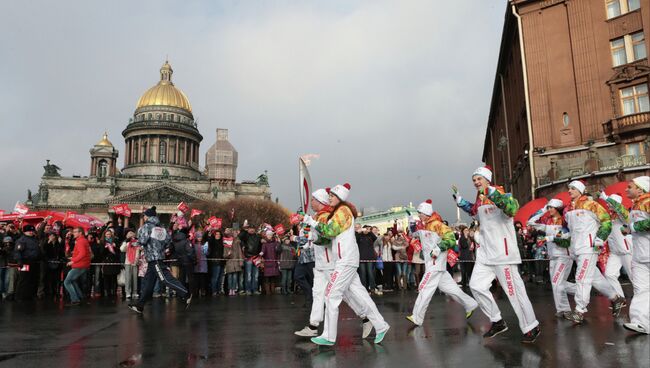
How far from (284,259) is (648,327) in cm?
1077

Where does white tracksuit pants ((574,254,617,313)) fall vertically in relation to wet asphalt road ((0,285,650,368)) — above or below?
above

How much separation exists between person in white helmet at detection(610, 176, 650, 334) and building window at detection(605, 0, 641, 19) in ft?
84.8

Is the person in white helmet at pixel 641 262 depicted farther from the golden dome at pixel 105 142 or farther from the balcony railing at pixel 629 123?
the golden dome at pixel 105 142

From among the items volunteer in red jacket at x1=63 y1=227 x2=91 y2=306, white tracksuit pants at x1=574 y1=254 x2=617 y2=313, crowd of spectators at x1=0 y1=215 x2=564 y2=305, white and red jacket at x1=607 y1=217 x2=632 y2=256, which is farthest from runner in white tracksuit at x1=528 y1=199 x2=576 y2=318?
volunteer in red jacket at x1=63 y1=227 x2=91 y2=306

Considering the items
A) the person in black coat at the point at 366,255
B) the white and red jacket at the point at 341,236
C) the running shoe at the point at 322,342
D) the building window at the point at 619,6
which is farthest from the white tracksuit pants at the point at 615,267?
the building window at the point at 619,6

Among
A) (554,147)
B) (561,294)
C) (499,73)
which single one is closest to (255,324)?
(561,294)

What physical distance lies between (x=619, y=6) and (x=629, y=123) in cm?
689

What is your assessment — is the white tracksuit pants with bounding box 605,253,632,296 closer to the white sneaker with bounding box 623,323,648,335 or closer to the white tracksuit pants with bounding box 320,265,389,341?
the white sneaker with bounding box 623,323,648,335

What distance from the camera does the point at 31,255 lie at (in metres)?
Result: 12.5

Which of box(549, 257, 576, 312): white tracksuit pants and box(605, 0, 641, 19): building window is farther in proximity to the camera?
box(605, 0, 641, 19): building window

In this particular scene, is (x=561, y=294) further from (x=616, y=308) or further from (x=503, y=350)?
(x=503, y=350)

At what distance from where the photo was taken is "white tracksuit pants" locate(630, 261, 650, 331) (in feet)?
19.3

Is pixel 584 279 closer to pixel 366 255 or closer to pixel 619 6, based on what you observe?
pixel 366 255

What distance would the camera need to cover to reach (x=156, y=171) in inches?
3386
